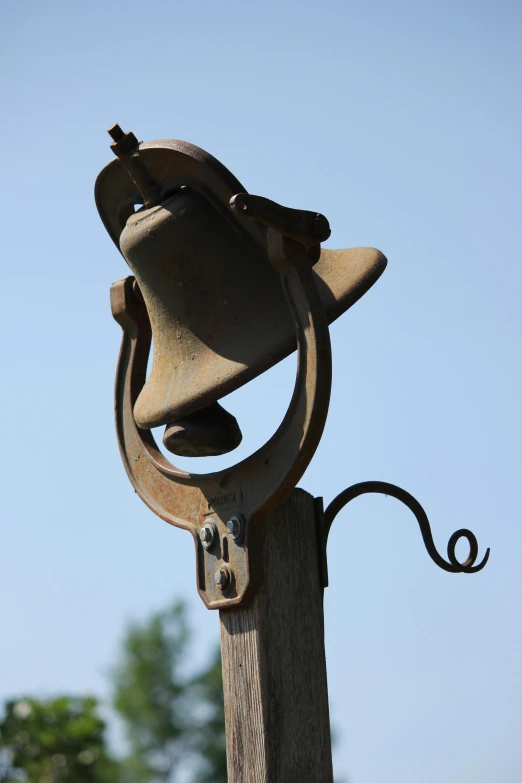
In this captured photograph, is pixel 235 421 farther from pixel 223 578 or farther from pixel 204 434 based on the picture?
pixel 223 578

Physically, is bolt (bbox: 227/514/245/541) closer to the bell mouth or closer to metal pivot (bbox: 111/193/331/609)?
metal pivot (bbox: 111/193/331/609)

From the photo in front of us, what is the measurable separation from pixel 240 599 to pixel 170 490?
1.45 ft

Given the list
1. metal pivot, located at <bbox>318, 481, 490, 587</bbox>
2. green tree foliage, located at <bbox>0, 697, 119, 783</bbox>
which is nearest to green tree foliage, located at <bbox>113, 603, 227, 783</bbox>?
green tree foliage, located at <bbox>0, 697, 119, 783</bbox>

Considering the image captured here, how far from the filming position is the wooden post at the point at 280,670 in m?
2.70

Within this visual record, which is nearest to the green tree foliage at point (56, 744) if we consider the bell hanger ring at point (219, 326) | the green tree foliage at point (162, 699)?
the green tree foliage at point (162, 699)

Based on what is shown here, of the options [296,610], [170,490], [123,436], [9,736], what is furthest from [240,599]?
[9,736]

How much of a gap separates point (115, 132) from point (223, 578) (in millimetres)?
1182

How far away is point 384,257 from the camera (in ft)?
9.56

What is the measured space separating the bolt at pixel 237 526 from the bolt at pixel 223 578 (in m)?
0.08

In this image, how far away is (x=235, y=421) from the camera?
3.10 m

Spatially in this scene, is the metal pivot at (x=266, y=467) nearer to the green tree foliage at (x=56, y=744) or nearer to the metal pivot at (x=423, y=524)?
the metal pivot at (x=423, y=524)

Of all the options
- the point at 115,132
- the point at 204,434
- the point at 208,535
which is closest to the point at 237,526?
the point at 208,535

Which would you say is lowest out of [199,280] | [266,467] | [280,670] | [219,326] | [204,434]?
[280,670]

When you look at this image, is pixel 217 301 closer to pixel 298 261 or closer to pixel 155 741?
pixel 298 261
